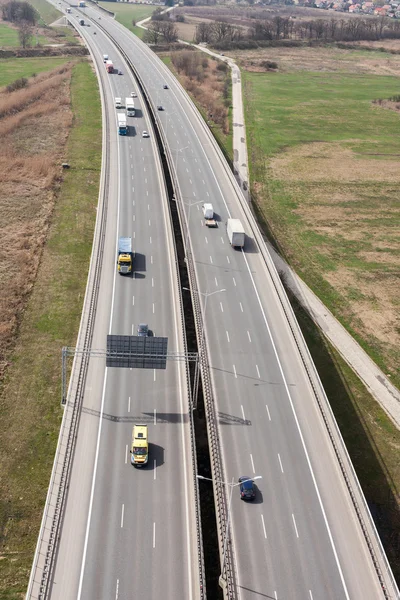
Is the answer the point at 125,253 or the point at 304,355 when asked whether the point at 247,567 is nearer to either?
the point at 304,355

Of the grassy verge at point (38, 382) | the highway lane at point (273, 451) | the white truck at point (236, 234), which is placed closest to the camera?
the highway lane at point (273, 451)

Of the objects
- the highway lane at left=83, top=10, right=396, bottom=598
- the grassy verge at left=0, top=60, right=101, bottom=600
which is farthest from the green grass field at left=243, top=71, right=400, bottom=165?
the highway lane at left=83, top=10, right=396, bottom=598

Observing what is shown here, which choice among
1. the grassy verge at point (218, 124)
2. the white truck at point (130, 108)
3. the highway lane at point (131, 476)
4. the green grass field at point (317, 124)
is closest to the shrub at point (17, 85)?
the white truck at point (130, 108)

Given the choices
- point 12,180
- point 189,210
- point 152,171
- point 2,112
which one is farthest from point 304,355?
point 2,112

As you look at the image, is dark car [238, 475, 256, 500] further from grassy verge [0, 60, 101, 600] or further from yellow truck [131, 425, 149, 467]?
grassy verge [0, 60, 101, 600]

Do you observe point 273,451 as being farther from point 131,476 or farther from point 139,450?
point 131,476

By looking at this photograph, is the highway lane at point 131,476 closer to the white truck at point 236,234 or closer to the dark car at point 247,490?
the dark car at point 247,490

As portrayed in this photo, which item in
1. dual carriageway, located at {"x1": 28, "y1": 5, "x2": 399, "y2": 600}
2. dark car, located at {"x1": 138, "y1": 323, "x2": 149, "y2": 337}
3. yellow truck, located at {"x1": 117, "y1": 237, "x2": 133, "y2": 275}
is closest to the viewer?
dual carriageway, located at {"x1": 28, "y1": 5, "x2": 399, "y2": 600}
